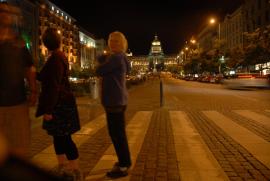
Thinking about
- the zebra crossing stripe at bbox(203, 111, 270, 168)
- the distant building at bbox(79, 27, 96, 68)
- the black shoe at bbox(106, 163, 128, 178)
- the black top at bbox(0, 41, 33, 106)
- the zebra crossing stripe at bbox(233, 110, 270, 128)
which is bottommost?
the zebra crossing stripe at bbox(233, 110, 270, 128)

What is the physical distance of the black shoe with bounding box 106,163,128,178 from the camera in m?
5.41

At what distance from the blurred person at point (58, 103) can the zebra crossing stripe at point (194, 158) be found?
1.48m

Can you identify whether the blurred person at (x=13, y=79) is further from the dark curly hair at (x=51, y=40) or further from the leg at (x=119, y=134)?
the leg at (x=119, y=134)

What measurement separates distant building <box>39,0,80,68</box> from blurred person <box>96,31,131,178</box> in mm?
87017

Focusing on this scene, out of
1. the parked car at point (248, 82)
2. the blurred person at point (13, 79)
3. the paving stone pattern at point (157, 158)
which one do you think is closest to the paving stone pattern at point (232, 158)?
the paving stone pattern at point (157, 158)

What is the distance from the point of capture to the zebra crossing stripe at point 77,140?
6338 millimetres

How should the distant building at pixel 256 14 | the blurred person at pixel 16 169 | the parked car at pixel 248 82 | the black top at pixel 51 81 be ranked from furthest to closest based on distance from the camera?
the distant building at pixel 256 14, the parked car at pixel 248 82, the black top at pixel 51 81, the blurred person at pixel 16 169

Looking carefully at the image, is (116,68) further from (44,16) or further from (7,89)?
(44,16)

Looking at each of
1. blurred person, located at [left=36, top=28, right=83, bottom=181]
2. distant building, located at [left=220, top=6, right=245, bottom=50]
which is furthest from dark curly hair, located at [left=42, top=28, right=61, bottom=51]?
distant building, located at [left=220, top=6, right=245, bottom=50]

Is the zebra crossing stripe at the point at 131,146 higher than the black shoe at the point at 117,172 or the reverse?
the reverse

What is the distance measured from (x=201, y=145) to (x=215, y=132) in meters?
1.74

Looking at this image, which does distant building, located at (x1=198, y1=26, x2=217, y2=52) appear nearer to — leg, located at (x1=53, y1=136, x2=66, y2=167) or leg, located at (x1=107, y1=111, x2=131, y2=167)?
leg, located at (x1=107, y1=111, x2=131, y2=167)

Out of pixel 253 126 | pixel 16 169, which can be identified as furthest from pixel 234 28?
pixel 16 169

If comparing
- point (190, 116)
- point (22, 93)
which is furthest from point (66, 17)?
point (22, 93)
